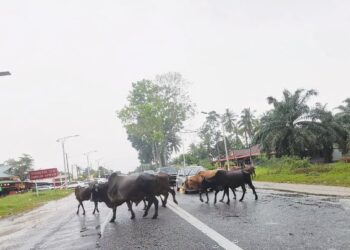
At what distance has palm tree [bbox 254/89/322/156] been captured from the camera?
44.8 m

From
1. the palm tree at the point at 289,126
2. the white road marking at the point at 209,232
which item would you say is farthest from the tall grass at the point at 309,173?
the white road marking at the point at 209,232

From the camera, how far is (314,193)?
17969mm

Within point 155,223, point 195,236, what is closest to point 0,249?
point 155,223

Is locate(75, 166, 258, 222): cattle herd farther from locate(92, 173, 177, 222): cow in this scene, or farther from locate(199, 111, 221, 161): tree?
locate(199, 111, 221, 161): tree

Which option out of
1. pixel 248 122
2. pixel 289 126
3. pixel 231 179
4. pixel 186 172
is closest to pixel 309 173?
pixel 186 172

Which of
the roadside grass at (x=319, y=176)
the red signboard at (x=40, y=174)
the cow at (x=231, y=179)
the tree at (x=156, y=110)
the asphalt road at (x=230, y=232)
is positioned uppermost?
A: the tree at (x=156, y=110)

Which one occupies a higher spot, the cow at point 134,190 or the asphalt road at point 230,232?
the cow at point 134,190

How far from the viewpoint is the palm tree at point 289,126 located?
4475 centimetres

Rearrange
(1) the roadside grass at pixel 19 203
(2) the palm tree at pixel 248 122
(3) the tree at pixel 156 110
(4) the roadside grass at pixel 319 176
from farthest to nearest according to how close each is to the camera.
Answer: (2) the palm tree at pixel 248 122 < (3) the tree at pixel 156 110 < (1) the roadside grass at pixel 19 203 < (4) the roadside grass at pixel 319 176

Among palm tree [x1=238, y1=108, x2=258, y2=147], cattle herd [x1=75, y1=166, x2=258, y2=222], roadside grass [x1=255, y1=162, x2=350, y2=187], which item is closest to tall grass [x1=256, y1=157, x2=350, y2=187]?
roadside grass [x1=255, y1=162, x2=350, y2=187]

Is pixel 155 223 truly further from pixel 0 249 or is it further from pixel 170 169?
pixel 170 169

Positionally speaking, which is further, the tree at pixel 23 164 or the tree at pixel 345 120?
the tree at pixel 23 164

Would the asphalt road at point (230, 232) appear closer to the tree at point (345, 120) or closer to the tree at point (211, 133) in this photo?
the tree at point (345, 120)

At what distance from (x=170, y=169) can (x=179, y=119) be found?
39203 mm
